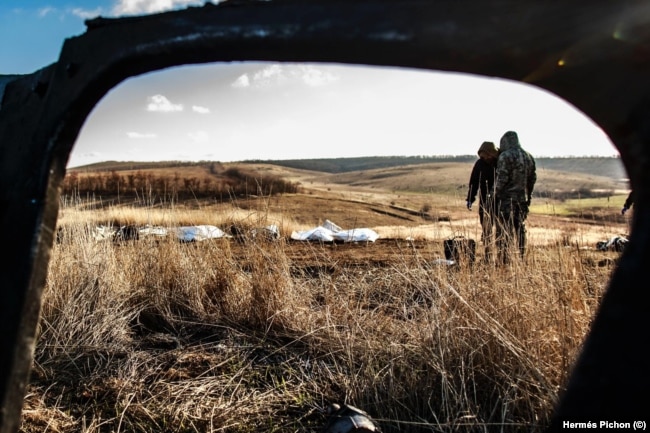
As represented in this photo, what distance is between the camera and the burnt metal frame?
0.55 metres

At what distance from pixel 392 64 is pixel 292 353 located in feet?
8.51

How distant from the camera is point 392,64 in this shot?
671 mm

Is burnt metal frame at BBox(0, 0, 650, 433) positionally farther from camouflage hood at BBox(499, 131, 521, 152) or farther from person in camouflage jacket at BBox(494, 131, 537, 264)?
camouflage hood at BBox(499, 131, 521, 152)

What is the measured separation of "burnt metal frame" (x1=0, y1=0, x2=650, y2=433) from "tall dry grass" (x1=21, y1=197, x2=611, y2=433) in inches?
54.9

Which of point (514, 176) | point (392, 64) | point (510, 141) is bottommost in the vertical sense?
point (514, 176)

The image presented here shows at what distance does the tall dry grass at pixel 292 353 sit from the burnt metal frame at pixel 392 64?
1.39m

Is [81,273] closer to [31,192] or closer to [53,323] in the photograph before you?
[53,323]

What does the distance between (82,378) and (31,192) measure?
230cm

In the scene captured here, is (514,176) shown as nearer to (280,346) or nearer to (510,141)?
(510,141)

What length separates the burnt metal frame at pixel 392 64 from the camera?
0.55 m

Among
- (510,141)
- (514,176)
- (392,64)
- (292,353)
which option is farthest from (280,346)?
(510,141)

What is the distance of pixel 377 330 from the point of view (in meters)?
2.78

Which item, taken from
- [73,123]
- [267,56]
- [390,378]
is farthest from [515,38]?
[390,378]

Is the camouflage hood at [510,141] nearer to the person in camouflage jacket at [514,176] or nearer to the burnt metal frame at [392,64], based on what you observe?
the person in camouflage jacket at [514,176]
